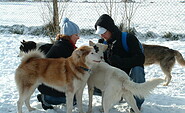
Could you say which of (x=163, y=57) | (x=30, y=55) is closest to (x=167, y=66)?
(x=163, y=57)

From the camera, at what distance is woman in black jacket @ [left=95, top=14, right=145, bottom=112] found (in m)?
3.49

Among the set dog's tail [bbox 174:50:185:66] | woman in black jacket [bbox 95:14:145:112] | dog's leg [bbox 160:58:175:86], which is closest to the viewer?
woman in black jacket [bbox 95:14:145:112]

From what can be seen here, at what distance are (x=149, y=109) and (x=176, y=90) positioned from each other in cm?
118

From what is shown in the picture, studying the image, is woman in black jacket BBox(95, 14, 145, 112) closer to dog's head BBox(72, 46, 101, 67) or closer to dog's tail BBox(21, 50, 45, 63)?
dog's head BBox(72, 46, 101, 67)

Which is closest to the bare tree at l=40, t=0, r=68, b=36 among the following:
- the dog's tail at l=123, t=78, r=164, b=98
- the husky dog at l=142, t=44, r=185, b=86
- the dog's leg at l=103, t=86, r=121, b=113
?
the husky dog at l=142, t=44, r=185, b=86

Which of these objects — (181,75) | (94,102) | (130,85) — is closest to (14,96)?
(94,102)

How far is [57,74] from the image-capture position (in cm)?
332

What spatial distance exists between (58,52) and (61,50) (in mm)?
55

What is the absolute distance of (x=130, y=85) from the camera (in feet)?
10.1

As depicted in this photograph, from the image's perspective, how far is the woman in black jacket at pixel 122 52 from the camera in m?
3.49

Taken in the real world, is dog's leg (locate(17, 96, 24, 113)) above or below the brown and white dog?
below

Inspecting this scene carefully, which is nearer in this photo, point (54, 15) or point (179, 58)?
point (179, 58)

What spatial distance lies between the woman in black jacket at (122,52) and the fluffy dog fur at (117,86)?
231 millimetres

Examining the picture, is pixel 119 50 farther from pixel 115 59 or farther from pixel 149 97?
pixel 149 97
